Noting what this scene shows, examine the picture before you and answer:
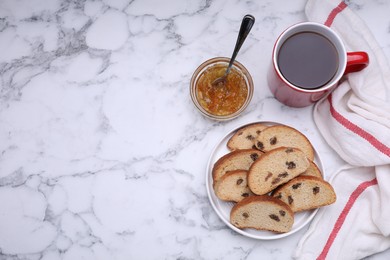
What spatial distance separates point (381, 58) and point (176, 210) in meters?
0.58

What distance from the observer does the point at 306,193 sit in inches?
42.9

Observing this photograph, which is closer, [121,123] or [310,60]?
[310,60]

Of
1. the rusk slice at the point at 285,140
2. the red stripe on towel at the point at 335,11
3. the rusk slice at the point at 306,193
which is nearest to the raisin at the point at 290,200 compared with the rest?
the rusk slice at the point at 306,193

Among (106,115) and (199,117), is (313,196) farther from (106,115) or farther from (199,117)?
(106,115)

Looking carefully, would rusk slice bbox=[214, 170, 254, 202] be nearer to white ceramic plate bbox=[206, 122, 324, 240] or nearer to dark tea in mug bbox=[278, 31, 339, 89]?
white ceramic plate bbox=[206, 122, 324, 240]

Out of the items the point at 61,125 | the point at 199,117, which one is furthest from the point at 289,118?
the point at 61,125

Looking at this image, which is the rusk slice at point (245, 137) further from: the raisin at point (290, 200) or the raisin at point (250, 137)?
the raisin at point (290, 200)

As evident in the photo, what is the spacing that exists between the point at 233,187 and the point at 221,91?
0.74ft

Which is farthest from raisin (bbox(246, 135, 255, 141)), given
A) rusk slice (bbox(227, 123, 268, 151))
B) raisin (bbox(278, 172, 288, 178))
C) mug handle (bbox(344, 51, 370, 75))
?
mug handle (bbox(344, 51, 370, 75))

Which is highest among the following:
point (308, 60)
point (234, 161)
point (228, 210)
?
point (308, 60)

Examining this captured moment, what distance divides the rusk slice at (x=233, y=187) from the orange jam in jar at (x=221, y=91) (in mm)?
147

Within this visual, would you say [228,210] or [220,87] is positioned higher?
[220,87]

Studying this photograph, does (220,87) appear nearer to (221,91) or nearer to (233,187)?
(221,91)

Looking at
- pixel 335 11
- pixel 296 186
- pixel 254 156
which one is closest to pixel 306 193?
pixel 296 186
